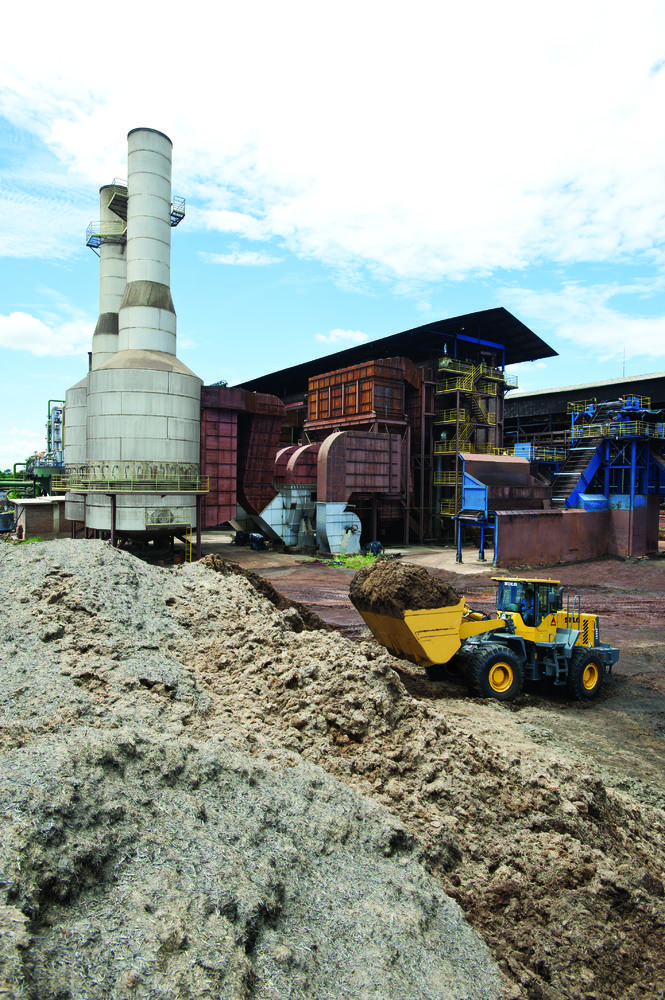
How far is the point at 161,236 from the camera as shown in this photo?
28391 mm

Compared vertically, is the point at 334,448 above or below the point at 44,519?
above

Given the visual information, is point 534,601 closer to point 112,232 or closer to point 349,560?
point 349,560

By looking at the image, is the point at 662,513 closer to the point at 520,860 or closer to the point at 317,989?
the point at 520,860

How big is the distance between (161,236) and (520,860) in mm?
29897

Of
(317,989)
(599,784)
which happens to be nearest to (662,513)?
(599,784)

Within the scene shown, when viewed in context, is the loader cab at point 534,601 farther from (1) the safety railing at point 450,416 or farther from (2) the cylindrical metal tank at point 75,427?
(2) the cylindrical metal tank at point 75,427

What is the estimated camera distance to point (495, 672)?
10953mm

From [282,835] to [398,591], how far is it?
606cm

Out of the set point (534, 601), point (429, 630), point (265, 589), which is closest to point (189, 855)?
point (429, 630)

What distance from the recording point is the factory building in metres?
26.3

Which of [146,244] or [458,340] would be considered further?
[458,340]

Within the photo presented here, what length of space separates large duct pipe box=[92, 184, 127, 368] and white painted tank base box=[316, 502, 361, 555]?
16.4 m

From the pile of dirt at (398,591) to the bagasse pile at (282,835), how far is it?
211 centimetres

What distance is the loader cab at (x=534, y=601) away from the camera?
11.4 meters
